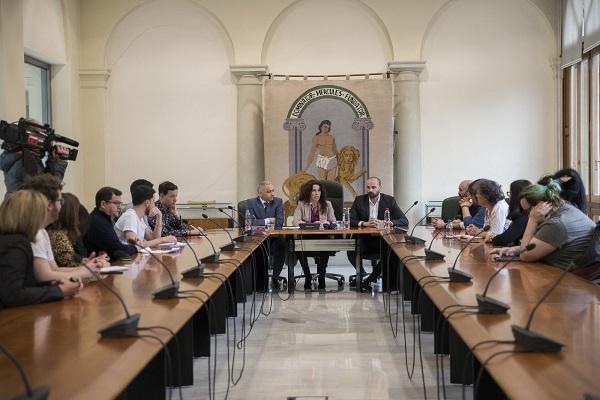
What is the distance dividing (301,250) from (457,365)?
3485mm

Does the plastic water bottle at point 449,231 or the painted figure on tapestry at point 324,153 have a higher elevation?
the painted figure on tapestry at point 324,153

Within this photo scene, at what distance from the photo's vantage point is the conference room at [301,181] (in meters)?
3.43

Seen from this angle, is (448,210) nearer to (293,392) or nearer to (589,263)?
(589,263)

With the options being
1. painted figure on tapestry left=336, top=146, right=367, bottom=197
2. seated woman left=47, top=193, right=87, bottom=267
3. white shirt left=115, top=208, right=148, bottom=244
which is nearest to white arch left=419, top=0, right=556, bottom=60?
painted figure on tapestry left=336, top=146, right=367, bottom=197

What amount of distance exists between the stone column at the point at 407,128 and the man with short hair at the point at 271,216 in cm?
239

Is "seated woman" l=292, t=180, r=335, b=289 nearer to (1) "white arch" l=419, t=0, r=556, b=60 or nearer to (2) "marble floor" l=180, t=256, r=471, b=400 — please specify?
(2) "marble floor" l=180, t=256, r=471, b=400

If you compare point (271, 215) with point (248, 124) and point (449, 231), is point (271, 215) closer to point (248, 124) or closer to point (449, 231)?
point (449, 231)

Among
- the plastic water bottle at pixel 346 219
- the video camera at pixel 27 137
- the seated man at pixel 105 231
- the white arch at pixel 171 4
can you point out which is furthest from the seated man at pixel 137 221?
the white arch at pixel 171 4

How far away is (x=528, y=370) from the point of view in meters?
1.96

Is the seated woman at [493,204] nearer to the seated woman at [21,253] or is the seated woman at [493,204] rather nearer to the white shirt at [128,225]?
the white shirt at [128,225]

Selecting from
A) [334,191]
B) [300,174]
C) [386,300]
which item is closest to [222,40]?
[300,174]

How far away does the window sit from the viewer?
870cm

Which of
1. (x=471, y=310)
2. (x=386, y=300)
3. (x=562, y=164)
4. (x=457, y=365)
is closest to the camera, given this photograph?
(x=471, y=310)

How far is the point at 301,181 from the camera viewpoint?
9.69 m
